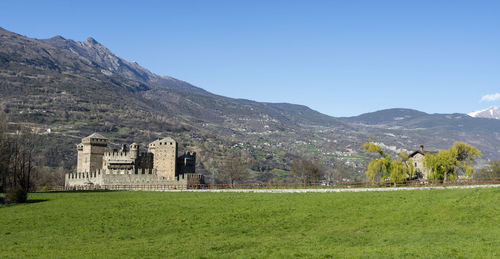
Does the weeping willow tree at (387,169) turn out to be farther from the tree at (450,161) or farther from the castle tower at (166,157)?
the castle tower at (166,157)

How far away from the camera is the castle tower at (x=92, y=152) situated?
84500 mm

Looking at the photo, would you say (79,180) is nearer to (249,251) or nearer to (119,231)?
(119,231)

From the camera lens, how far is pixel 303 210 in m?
37.2

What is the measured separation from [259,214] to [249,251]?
12.7 m

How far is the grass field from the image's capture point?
23.4 metres

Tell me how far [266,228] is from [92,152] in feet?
199

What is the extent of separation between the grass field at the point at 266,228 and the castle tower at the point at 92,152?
39.6 meters

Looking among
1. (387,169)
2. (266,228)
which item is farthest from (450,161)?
(266,228)

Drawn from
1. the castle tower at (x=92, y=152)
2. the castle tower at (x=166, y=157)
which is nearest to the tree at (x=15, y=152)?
the castle tower at (x=92, y=152)

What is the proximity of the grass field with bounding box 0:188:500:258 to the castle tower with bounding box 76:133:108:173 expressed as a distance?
130 ft

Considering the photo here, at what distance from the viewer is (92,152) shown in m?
84.8

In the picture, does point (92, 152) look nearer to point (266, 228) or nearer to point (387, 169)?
point (387, 169)

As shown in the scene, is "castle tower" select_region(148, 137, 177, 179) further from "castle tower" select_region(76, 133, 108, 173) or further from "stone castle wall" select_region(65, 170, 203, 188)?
"castle tower" select_region(76, 133, 108, 173)

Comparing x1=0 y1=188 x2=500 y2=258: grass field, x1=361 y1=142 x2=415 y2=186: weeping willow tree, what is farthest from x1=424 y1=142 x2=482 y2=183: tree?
x1=0 y1=188 x2=500 y2=258: grass field
